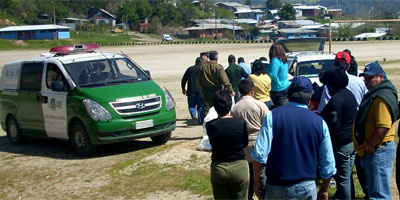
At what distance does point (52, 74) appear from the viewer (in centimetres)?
1178

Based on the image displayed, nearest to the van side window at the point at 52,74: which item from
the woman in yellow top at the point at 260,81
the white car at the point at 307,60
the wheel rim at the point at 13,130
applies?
the wheel rim at the point at 13,130

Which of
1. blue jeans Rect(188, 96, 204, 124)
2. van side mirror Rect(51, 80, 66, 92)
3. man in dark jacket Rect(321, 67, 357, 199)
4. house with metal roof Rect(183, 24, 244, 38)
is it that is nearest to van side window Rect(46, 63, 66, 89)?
van side mirror Rect(51, 80, 66, 92)

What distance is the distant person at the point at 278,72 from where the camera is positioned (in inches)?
388

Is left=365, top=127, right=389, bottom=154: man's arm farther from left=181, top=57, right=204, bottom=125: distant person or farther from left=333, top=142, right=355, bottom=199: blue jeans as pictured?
left=181, top=57, right=204, bottom=125: distant person

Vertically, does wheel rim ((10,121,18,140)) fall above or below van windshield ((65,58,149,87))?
below

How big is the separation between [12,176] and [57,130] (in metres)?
1.67

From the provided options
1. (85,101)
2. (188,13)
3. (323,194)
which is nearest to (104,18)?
(188,13)

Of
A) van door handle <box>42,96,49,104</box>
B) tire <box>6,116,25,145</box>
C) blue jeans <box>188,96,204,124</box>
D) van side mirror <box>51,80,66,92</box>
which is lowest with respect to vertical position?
tire <box>6,116,25,145</box>

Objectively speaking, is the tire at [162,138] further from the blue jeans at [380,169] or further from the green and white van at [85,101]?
the blue jeans at [380,169]

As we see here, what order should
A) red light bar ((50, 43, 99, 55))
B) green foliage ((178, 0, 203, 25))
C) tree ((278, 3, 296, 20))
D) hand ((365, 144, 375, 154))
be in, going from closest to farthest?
hand ((365, 144, 375, 154))
red light bar ((50, 43, 99, 55))
green foliage ((178, 0, 203, 25))
tree ((278, 3, 296, 20))

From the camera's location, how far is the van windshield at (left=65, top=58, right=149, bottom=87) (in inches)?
447

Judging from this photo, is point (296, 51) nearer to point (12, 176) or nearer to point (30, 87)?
point (30, 87)

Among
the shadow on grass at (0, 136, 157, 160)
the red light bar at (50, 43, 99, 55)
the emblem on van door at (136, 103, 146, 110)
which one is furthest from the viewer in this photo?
the red light bar at (50, 43, 99, 55)

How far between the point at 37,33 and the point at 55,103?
94.1 m
